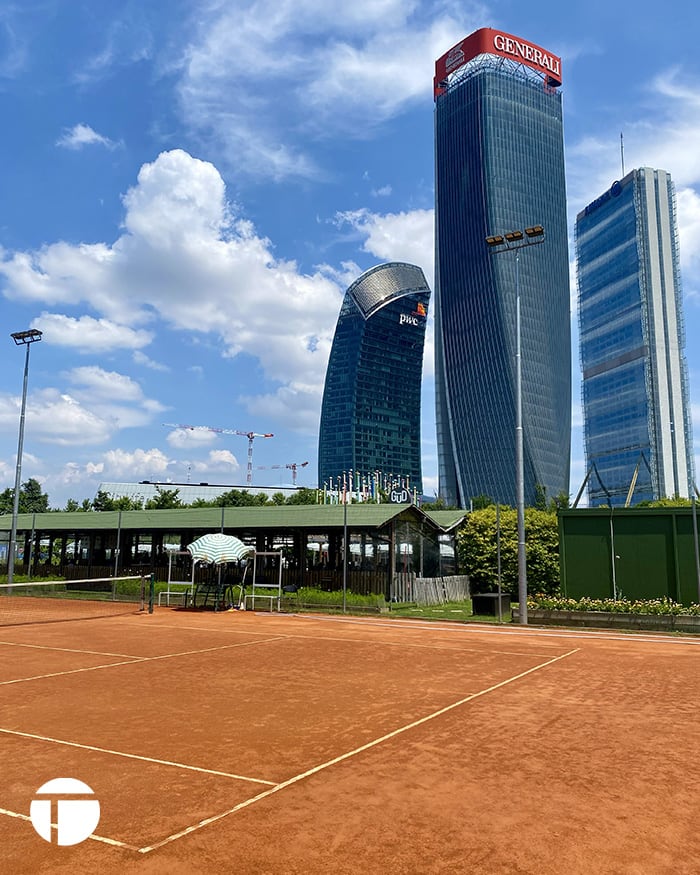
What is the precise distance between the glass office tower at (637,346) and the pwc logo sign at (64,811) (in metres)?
157

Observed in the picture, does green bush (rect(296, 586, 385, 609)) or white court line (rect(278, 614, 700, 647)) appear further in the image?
green bush (rect(296, 586, 385, 609))

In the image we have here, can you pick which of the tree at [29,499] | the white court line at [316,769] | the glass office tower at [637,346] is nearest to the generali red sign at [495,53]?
the glass office tower at [637,346]

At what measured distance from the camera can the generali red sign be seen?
173625 millimetres

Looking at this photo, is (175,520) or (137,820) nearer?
(137,820)

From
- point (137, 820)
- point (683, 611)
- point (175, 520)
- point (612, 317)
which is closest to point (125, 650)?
point (137, 820)

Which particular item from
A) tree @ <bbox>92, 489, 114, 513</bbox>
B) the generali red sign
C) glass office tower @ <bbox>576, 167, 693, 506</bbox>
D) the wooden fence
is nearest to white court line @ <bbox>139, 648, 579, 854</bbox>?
the wooden fence

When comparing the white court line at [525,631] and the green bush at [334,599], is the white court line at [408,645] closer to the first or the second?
the white court line at [525,631]

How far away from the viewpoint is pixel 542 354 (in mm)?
150250

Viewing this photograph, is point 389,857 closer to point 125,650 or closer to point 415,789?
point 415,789

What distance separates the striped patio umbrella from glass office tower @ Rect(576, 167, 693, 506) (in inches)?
5442

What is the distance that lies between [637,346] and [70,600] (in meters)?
159

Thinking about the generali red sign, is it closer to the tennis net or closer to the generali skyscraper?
the generali skyscraper

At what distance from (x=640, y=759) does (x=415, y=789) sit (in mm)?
2823

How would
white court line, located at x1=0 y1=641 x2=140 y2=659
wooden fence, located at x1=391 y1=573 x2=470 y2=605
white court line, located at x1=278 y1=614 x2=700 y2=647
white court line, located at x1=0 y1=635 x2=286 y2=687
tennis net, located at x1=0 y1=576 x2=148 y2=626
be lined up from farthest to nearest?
1. wooden fence, located at x1=391 y1=573 x2=470 y2=605
2. tennis net, located at x1=0 y1=576 x2=148 y2=626
3. white court line, located at x1=278 y1=614 x2=700 y2=647
4. white court line, located at x1=0 y1=641 x2=140 y2=659
5. white court line, located at x1=0 y1=635 x2=286 y2=687
